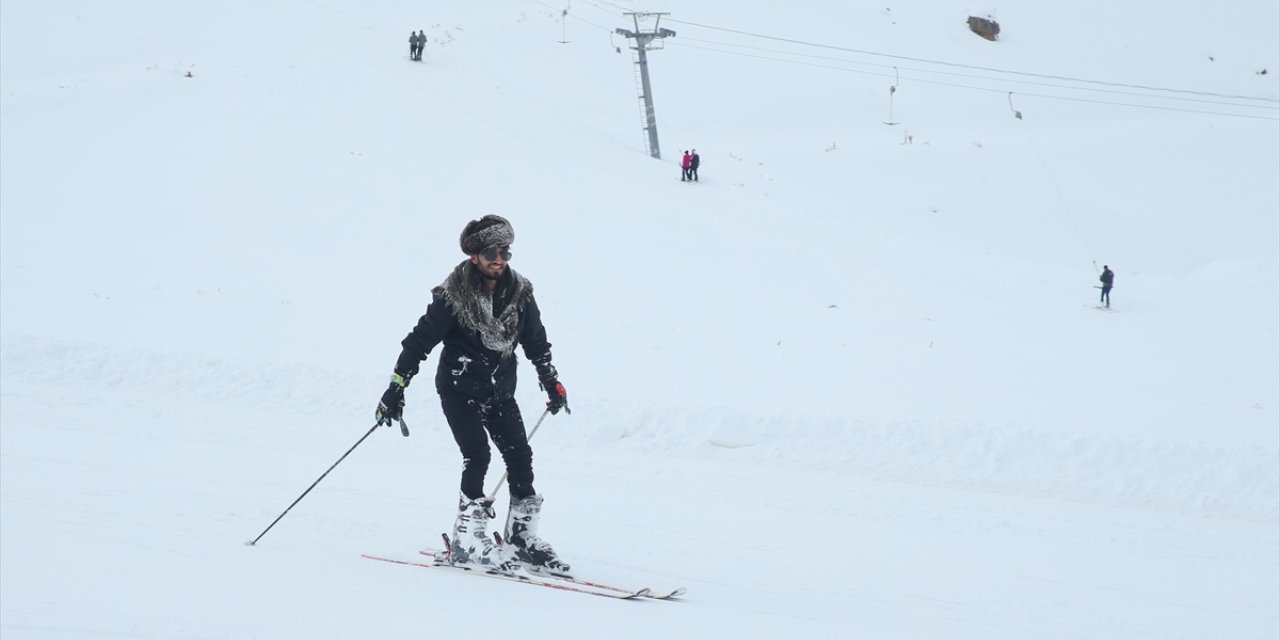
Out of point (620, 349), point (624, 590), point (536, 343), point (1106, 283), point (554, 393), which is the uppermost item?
point (536, 343)

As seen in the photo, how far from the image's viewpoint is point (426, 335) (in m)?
5.12

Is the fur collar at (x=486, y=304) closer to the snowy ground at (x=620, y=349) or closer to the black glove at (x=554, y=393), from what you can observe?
the black glove at (x=554, y=393)

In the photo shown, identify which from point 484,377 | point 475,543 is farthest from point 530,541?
point 484,377

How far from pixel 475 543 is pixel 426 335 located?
1195mm

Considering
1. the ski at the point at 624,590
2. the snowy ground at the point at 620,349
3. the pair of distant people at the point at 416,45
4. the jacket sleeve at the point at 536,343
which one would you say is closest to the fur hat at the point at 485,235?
the jacket sleeve at the point at 536,343

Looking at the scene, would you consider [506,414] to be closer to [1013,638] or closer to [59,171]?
[1013,638]

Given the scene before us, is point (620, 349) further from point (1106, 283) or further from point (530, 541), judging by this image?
point (1106, 283)

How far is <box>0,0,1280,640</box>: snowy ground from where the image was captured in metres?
5.63

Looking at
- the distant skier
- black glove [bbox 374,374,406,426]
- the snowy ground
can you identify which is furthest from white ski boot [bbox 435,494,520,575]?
the distant skier

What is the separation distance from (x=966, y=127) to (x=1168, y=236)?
883 cm

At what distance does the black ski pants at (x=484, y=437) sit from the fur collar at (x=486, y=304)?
0.32 meters

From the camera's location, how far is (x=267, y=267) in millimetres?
13383

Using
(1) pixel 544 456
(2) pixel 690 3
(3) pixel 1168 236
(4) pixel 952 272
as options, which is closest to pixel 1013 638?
(1) pixel 544 456

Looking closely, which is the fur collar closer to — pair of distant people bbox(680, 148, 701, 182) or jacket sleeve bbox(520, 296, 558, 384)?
jacket sleeve bbox(520, 296, 558, 384)
